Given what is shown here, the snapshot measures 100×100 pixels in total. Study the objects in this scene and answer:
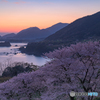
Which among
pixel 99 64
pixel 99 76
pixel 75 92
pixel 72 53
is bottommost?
pixel 75 92

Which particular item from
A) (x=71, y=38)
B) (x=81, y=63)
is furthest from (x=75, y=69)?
(x=71, y=38)

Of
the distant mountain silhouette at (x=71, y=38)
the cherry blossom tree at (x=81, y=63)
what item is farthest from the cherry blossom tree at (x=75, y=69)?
the distant mountain silhouette at (x=71, y=38)

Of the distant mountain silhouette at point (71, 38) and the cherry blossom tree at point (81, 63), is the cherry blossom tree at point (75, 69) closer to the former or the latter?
the cherry blossom tree at point (81, 63)

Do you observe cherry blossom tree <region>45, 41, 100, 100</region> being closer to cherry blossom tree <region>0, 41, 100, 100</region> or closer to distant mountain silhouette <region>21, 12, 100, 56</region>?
cherry blossom tree <region>0, 41, 100, 100</region>

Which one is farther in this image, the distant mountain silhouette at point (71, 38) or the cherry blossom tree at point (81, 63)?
the distant mountain silhouette at point (71, 38)

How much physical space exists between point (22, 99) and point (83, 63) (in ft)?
14.2

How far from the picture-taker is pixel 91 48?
518cm

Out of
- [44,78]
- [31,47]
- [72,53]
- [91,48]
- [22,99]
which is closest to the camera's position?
[91,48]

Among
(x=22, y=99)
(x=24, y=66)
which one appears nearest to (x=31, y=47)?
(x=24, y=66)

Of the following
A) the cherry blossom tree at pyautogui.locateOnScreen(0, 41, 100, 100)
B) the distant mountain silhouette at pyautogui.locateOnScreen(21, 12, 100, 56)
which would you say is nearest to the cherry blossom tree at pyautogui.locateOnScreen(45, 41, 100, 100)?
the cherry blossom tree at pyautogui.locateOnScreen(0, 41, 100, 100)

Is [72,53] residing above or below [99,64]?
above

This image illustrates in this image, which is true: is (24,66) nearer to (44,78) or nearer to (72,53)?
(44,78)

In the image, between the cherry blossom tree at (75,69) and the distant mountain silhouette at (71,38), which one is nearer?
the cherry blossom tree at (75,69)

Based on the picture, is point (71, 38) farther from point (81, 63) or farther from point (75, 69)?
point (75, 69)
